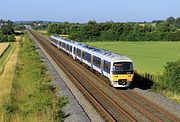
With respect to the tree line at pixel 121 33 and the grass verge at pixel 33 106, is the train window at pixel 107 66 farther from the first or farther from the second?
the tree line at pixel 121 33

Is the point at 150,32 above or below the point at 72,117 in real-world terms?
below

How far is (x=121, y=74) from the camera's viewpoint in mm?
27516

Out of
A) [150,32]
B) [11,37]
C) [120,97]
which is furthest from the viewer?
[11,37]

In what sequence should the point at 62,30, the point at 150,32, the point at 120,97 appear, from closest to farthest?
the point at 120,97
the point at 150,32
the point at 62,30

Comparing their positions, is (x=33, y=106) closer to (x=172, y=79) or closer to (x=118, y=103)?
(x=118, y=103)

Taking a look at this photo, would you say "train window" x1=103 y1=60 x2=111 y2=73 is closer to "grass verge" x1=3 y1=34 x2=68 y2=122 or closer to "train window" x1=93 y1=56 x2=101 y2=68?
"train window" x1=93 y1=56 x2=101 y2=68

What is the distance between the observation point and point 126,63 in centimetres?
2806

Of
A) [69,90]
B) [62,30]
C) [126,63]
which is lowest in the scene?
[62,30]

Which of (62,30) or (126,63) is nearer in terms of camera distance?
(126,63)

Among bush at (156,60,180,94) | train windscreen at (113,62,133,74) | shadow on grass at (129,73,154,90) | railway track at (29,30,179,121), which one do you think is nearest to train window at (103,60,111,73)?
train windscreen at (113,62,133,74)

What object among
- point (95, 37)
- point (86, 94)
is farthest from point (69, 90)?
point (95, 37)

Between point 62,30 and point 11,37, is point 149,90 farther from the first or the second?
point 62,30

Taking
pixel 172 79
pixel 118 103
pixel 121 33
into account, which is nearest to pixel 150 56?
pixel 172 79

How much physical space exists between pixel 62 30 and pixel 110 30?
46640 mm
